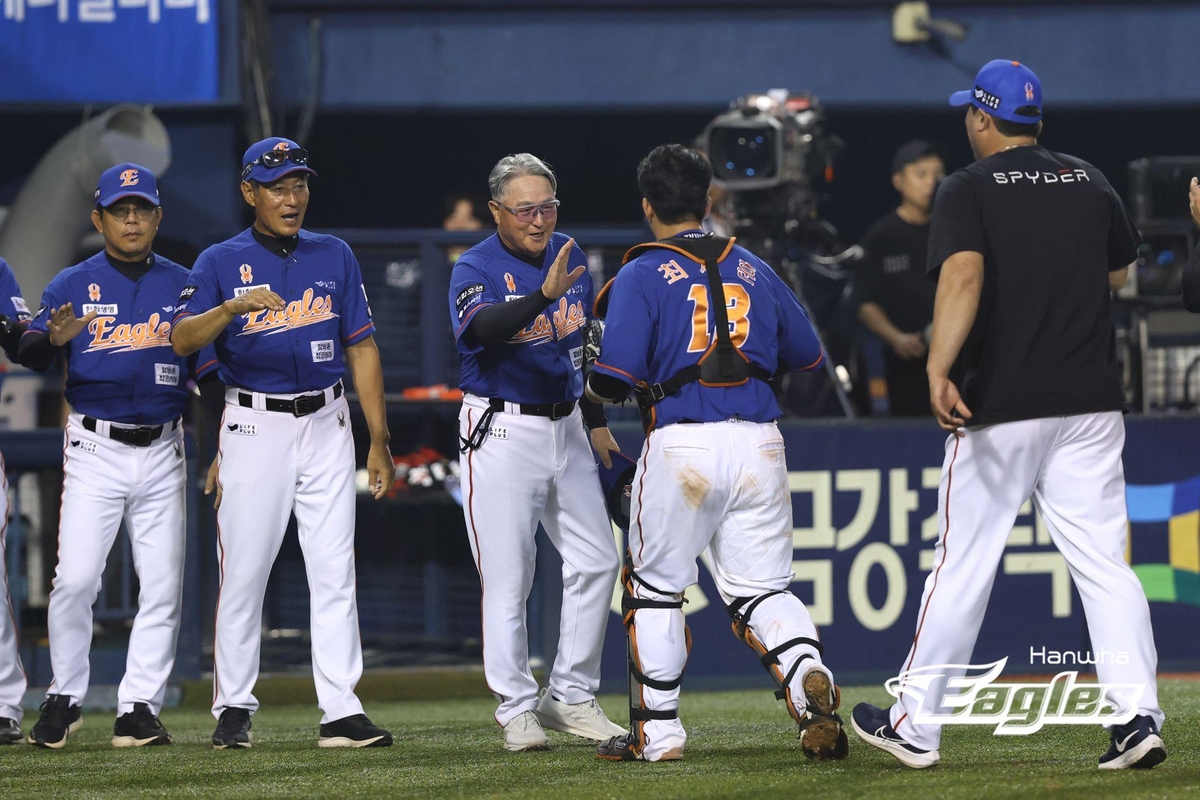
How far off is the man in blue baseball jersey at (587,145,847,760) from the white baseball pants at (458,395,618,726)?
23.4 inches

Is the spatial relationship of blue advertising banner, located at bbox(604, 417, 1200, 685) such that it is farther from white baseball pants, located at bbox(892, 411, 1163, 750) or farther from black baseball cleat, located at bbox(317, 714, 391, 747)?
white baseball pants, located at bbox(892, 411, 1163, 750)

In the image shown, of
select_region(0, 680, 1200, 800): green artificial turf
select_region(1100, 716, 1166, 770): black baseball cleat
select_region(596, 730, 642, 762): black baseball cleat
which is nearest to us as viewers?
select_region(0, 680, 1200, 800): green artificial turf

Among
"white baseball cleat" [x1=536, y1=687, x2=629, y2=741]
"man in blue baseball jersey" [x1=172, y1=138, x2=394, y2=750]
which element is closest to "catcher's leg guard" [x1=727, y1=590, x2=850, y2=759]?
"white baseball cleat" [x1=536, y1=687, x2=629, y2=741]

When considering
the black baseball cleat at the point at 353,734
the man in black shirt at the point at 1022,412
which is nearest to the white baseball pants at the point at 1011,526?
the man in black shirt at the point at 1022,412

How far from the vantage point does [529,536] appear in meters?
5.43

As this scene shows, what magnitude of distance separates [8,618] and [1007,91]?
13.3ft

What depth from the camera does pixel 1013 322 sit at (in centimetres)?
453

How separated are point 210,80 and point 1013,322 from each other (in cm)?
831

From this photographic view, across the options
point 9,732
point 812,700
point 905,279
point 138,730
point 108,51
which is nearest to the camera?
point 812,700


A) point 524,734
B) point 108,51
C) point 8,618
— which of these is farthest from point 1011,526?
point 108,51

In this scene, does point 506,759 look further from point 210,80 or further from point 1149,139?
point 1149,139

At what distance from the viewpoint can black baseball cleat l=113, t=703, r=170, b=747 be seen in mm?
5793

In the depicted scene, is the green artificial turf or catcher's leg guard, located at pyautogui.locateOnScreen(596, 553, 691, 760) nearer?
the green artificial turf

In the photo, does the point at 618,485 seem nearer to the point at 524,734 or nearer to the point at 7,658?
the point at 524,734
